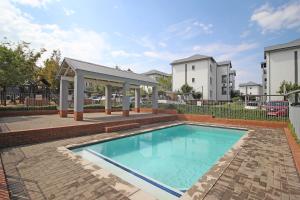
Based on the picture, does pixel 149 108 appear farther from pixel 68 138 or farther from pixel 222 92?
pixel 222 92

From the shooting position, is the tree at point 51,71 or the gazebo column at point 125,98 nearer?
the gazebo column at point 125,98

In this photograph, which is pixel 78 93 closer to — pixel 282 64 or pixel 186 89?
pixel 186 89

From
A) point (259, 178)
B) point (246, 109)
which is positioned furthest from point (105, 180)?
point (246, 109)

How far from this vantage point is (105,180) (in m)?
4.16

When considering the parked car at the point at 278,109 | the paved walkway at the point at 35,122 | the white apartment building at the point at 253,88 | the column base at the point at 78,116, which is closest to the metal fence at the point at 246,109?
the parked car at the point at 278,109

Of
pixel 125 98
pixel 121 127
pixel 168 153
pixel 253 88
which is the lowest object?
pixel 168 153

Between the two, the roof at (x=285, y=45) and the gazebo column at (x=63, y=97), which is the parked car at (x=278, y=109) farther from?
the roof at (x=285, y=45)

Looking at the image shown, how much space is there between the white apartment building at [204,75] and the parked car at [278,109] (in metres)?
21.1

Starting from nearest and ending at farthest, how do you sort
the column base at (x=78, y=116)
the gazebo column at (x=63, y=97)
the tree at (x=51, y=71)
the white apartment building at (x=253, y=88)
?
the column base at (x=78, y=116) < the gazebo column at (x=63, y=97) < the tree at (x=51, y=71) < the white apartment building at (x=253, y=88)

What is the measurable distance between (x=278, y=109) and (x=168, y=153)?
1001 centimetres

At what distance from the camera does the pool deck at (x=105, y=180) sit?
3.54 m

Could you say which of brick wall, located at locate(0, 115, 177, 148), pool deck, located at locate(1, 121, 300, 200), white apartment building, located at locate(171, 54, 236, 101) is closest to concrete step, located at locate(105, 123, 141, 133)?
brick wall, located at locate(0, 115, 177, 148)

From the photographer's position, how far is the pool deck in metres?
3.54

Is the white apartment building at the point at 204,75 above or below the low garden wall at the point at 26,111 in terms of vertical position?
above
